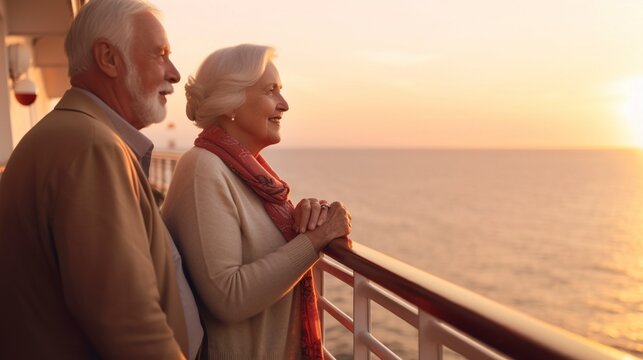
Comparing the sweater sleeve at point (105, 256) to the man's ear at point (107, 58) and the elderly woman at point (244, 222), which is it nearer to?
the man's ear at point (107, 58)

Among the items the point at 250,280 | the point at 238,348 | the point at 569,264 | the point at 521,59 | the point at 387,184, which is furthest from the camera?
→ the point at 521,59

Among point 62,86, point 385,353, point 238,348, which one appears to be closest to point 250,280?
point 238,348

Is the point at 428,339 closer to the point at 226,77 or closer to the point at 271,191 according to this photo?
the point at 271,191

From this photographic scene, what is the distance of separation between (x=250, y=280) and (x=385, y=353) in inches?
14.2

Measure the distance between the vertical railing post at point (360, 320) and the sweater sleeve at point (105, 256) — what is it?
0.65 meters

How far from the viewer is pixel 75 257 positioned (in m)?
0.87

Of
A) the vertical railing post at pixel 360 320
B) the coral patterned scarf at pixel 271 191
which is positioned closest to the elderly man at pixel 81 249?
the coral patterned scarf at pixel 271 191

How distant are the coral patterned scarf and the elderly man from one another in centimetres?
42

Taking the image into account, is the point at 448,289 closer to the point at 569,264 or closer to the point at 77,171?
the point at 77,171

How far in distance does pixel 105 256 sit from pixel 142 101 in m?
0.34

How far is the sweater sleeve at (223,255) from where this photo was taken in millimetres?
1273

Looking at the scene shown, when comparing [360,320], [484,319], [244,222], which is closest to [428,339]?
[484,319]

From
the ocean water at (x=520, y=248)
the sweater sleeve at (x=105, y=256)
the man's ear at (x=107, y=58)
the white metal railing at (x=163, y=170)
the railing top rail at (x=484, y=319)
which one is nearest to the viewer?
the railing top rail at (x=484, y=319)

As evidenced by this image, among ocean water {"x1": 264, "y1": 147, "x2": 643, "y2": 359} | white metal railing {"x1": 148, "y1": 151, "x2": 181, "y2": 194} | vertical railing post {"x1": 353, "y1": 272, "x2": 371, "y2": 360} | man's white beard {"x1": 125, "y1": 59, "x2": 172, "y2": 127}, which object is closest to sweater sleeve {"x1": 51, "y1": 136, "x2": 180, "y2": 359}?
man's white beard {"x1": 125, "y1": 59, "x2": 172, "y2": 127}
